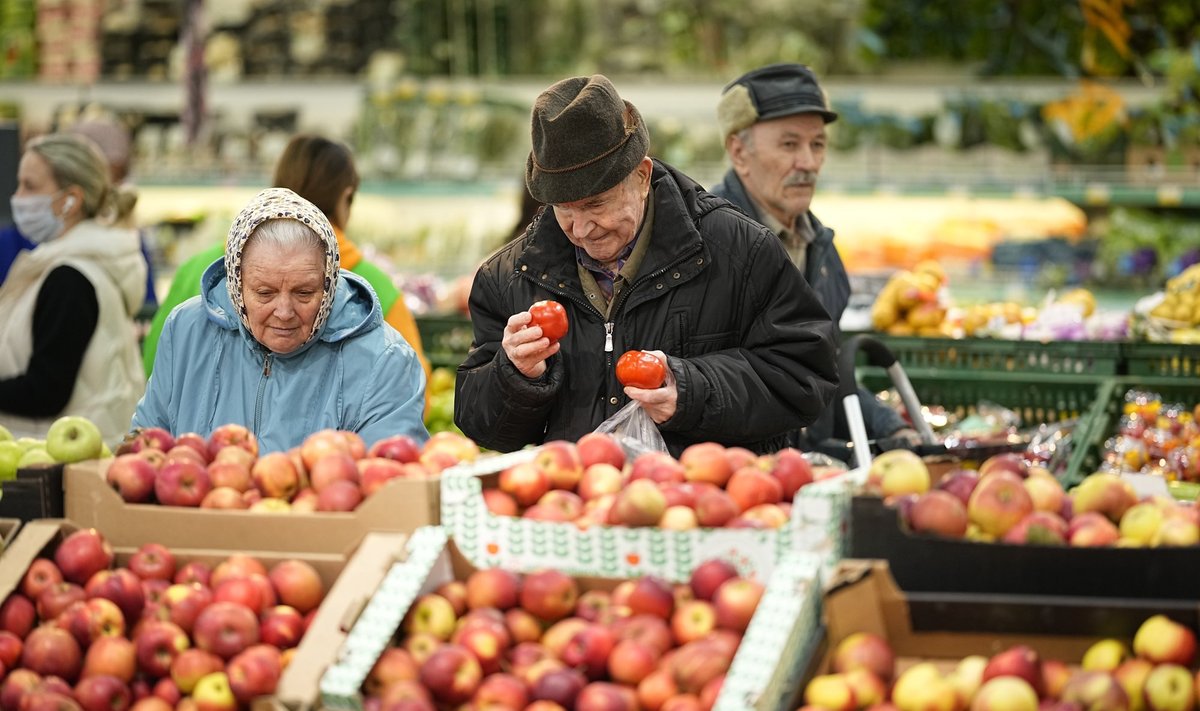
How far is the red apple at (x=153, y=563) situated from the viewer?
2398mm

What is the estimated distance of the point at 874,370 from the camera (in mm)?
5285

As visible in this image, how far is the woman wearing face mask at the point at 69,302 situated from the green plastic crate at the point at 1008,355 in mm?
2562

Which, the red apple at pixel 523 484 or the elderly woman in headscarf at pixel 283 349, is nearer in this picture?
the red apple at pixel 523 484

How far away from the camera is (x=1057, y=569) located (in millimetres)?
2162

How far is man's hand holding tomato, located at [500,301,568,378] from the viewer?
2982 millimetres

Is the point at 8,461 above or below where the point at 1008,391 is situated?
above

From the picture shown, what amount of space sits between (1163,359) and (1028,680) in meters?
3.22

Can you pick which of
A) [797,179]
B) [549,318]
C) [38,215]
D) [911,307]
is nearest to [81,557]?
[549,318]

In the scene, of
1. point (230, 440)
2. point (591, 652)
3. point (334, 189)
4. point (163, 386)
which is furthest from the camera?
point (334, 189)

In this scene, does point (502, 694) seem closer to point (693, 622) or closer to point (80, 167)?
point (693, 622)

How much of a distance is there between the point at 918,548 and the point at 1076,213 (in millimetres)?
5755

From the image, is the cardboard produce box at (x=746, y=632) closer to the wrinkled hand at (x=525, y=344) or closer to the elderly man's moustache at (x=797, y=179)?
the wrinkled hand at (x=525, y=344)

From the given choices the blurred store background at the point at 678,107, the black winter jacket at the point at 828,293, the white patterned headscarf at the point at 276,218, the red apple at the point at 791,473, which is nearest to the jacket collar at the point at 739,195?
the black winter jacket at the point at 828,293

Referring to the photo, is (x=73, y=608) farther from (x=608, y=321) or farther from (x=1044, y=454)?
(x=1044, y=454)
